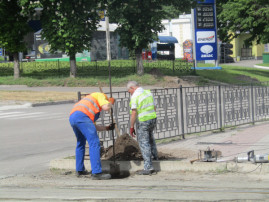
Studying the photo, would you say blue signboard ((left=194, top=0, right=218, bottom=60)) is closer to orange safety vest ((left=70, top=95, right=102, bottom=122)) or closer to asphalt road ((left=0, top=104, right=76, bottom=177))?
asphalt road ((left=0, top=104, right=76, bottom=177))

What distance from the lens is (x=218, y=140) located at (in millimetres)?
12258

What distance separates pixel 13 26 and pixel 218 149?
2591 centimetres

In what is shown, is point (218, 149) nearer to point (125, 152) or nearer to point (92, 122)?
point (125, 152)

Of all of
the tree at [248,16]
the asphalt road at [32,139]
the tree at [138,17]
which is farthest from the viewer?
the tree at [248,16]

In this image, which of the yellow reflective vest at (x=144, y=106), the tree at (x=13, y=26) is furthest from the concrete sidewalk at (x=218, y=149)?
the tree at (x=13, y=26)

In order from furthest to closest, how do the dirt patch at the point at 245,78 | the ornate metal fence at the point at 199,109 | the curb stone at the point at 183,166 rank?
the dirt patch at the point at 245,78 < the ornate metal fence at the point at 199,109 < the curb stone at the point at 183,166

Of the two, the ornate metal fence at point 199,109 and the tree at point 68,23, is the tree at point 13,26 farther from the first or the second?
the ornate metal fence at point 199,109

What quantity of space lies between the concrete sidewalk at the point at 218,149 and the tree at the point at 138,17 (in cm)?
1898

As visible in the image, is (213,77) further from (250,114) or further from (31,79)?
(250,114)

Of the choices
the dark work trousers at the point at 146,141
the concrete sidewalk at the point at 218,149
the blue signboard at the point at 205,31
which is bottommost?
the concrete sidewalk at the point at 218,149

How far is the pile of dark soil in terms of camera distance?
1005 cm

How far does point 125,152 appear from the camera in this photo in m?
10.1

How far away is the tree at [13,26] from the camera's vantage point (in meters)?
33.8

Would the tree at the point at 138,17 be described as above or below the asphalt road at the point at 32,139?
above
